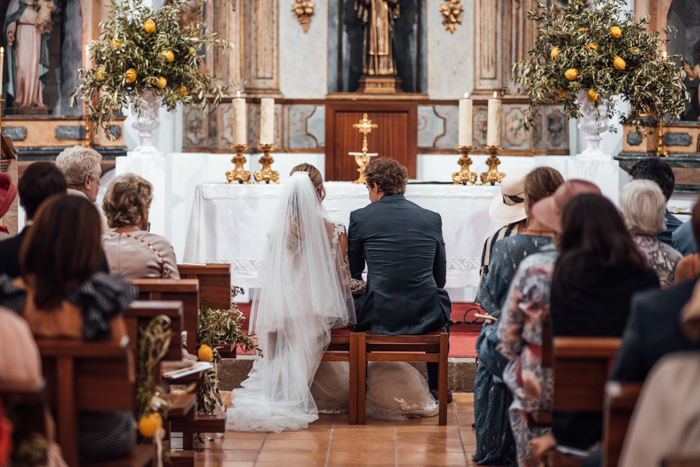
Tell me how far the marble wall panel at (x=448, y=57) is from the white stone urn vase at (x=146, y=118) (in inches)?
147

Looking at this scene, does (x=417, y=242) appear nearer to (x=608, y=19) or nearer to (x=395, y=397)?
(x=395, y=397)

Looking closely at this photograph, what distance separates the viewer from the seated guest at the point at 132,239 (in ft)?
12.0

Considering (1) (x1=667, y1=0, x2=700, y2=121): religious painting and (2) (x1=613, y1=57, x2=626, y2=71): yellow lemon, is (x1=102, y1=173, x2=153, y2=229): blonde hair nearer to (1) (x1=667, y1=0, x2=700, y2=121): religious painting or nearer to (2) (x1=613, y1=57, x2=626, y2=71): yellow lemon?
(2) (x1=613, y1=57, x2=626, y2=71): yellow lemon

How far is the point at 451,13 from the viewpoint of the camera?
9.23m

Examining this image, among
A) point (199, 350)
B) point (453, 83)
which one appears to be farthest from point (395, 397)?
point (453, 83)

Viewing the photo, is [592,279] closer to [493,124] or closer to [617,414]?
[617,414]

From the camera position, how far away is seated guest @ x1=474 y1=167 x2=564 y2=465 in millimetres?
3621

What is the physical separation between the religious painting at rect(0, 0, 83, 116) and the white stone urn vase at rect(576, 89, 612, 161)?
4.94 meters

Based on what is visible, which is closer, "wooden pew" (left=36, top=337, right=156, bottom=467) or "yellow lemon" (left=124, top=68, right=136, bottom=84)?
"wooden pew" (left=36, top=337, right=156, bottom=467)

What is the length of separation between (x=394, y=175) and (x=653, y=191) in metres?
1.75

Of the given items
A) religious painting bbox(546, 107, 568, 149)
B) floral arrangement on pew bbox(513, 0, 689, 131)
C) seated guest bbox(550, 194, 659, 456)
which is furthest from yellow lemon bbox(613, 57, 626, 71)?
seated guest bbox(550, 194, 659, 456)

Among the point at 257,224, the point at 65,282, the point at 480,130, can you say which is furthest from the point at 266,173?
the point at 65,282

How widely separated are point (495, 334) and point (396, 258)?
3.51 feet

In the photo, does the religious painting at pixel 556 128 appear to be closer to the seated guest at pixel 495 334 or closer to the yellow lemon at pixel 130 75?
the yellow lemon at pixel 130 75
